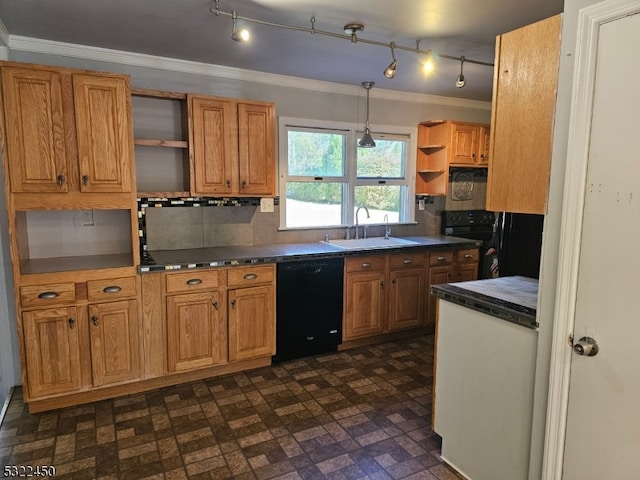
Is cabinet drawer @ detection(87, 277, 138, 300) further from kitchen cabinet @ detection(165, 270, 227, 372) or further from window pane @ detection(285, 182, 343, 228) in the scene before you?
window pane @ detection(285, 182, 343, 228)

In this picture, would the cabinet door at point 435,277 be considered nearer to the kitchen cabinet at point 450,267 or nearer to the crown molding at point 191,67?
the kitchen cabinet at point 450,267

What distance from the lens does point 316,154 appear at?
412cm

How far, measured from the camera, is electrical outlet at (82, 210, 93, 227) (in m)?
3.14

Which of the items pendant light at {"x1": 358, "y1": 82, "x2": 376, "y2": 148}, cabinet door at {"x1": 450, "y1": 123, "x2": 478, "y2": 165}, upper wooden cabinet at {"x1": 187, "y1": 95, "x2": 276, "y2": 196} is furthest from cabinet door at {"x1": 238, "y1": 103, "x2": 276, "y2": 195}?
cabinet door at {"x1": 450, "y1": 123, "x2": 478, "y2": 165}

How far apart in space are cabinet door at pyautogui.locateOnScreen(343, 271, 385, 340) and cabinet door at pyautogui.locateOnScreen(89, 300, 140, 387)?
66.3 inches

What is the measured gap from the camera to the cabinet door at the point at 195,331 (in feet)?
9.93

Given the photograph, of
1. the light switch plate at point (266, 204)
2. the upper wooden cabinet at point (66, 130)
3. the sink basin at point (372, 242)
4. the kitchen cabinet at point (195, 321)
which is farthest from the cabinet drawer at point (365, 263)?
the upper wooden cabinet at point (66, 130)

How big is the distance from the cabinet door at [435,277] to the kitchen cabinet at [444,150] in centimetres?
86

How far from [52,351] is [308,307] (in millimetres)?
1788

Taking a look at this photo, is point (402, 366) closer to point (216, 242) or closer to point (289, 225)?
point (289, 225)

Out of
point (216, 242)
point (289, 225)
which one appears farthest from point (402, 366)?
point (216, 242)

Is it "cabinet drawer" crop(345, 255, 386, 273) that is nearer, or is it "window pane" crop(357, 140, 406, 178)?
"cabinet drawer" crop(345, 255, 386, 273)

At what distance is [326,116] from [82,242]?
2.36 m

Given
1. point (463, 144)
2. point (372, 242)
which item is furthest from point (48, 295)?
point (463, 144)
